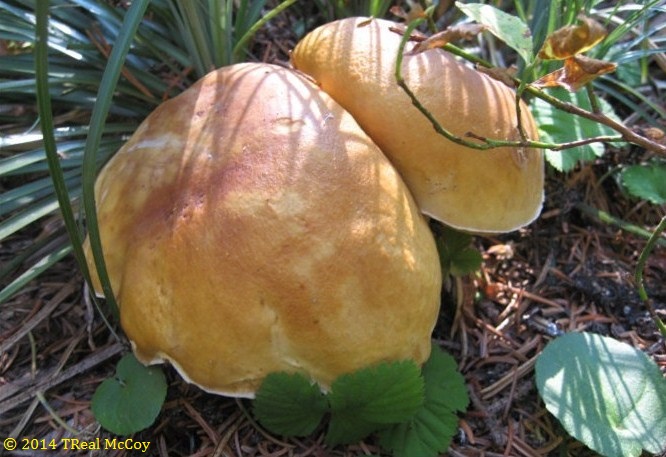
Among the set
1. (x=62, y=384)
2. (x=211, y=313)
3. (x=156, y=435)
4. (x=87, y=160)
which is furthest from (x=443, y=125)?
(x=62, y=384)

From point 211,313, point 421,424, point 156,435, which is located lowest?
point 156,435

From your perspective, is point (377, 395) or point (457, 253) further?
point (457, 253)

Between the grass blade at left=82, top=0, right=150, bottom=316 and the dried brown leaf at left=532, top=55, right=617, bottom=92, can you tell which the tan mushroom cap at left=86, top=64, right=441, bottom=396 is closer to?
the grass blade at left=82, top=0, right=150, bottom=316

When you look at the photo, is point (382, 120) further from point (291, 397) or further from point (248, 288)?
point (291, 397)

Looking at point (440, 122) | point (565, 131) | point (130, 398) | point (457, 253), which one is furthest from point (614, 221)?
point (130, 398)

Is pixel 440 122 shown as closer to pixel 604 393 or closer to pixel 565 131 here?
pixel 565 131

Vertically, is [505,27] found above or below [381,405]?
above

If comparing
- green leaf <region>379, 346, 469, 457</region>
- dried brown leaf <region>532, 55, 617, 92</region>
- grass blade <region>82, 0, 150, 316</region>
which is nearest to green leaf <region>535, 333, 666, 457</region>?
green leaf <region>379, 346, 469, 457</region>
